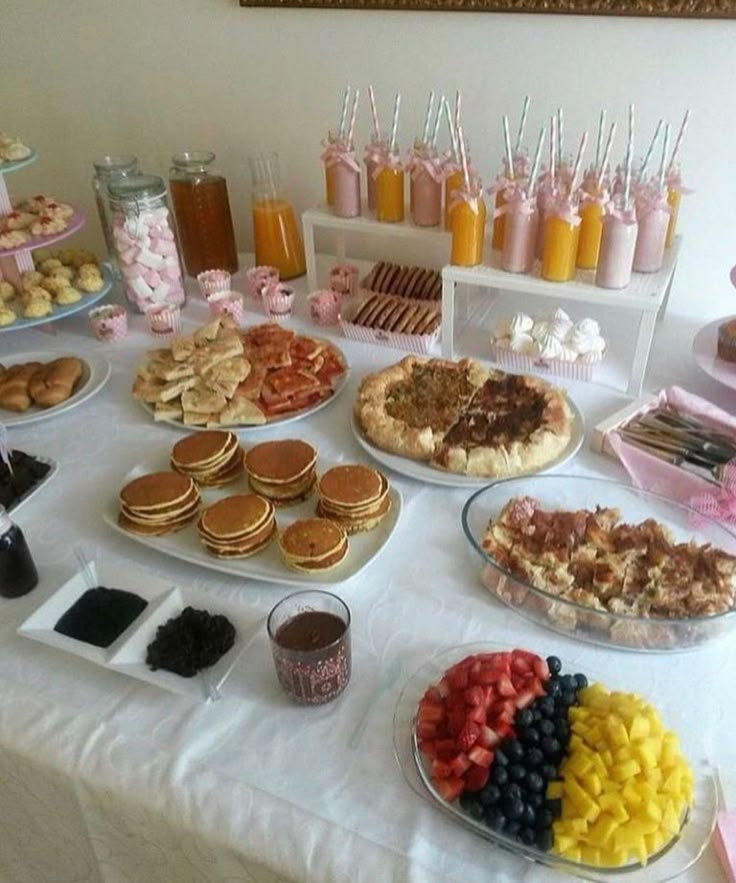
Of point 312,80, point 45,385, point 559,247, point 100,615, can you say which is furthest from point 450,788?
point 312,80

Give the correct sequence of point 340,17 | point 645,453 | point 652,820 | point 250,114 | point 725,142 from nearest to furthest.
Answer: point 652,820
point 645,453
point 725,142
point 340,17
point 250,114

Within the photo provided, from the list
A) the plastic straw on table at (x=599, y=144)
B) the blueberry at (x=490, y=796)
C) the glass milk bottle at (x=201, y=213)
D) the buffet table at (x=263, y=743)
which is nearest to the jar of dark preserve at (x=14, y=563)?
the buffet table at (x=263, y=743)

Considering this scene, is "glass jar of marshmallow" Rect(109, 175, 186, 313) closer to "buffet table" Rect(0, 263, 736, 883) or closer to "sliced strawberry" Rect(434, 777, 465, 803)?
"buffet table" Rect(0, 263, 736, 883)

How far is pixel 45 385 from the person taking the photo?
51.5 inches

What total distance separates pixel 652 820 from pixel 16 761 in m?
0.64

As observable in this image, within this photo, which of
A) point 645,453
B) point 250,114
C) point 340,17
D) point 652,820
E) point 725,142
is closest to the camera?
point 652,820

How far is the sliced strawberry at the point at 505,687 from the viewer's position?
73 centimetres

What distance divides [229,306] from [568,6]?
2.74 ft

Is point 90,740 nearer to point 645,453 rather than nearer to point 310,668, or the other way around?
point 310,668

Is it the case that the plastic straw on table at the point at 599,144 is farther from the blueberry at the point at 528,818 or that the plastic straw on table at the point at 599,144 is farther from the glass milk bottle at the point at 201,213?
the blueberry at the point at 528,818

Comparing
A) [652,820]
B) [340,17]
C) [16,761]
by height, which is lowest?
[16,761]

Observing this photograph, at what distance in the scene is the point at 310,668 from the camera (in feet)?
2.49

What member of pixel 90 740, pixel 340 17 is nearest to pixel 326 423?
pixel 90 740

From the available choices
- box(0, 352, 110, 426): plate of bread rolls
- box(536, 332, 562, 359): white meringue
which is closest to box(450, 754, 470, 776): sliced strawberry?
box(536, 332, 562, 359): white meringue
